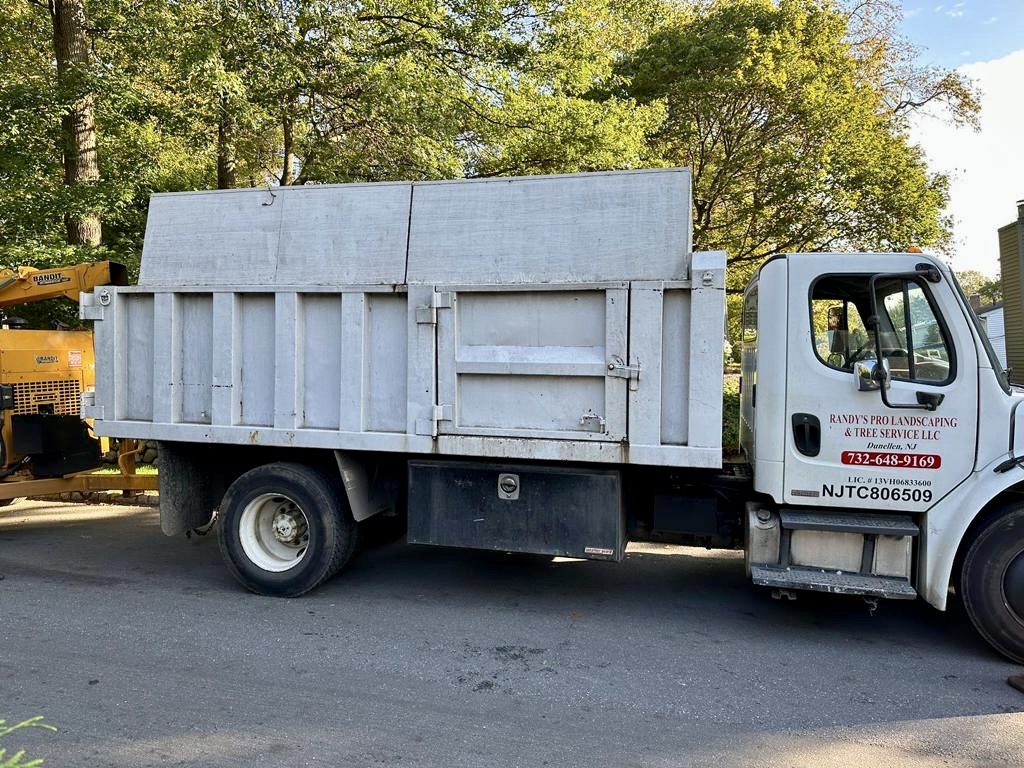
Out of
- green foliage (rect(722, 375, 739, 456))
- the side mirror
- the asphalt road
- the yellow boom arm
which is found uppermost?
the yellow boom arm

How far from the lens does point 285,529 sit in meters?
5.46

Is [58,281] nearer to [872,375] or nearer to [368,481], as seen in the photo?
[368,481]

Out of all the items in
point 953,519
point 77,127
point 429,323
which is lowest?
point 953,519

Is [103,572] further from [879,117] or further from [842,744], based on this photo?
[879,117]

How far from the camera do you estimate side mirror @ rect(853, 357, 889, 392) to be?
14.1 ft

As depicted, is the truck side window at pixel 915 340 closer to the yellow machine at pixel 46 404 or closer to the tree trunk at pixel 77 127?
the yellow machine at pixel 46 404

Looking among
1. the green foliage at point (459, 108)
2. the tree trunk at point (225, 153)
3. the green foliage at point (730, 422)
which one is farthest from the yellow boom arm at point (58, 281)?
the green foliage at point (730, 422)

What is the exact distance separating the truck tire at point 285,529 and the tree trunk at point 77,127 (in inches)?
259

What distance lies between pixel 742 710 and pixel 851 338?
2.31 m

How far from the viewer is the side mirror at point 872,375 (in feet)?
14.1

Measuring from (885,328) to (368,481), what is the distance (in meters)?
3.67

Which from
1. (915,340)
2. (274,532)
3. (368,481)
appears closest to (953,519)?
→ (915,340)

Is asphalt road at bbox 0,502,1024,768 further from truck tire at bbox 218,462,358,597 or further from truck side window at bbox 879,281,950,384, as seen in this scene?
truck side window at bbox 879,281,950,384

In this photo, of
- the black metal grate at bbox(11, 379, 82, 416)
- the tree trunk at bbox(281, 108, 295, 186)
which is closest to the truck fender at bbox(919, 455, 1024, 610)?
the black metal grate at bbox(11, 379, 82, 416)
